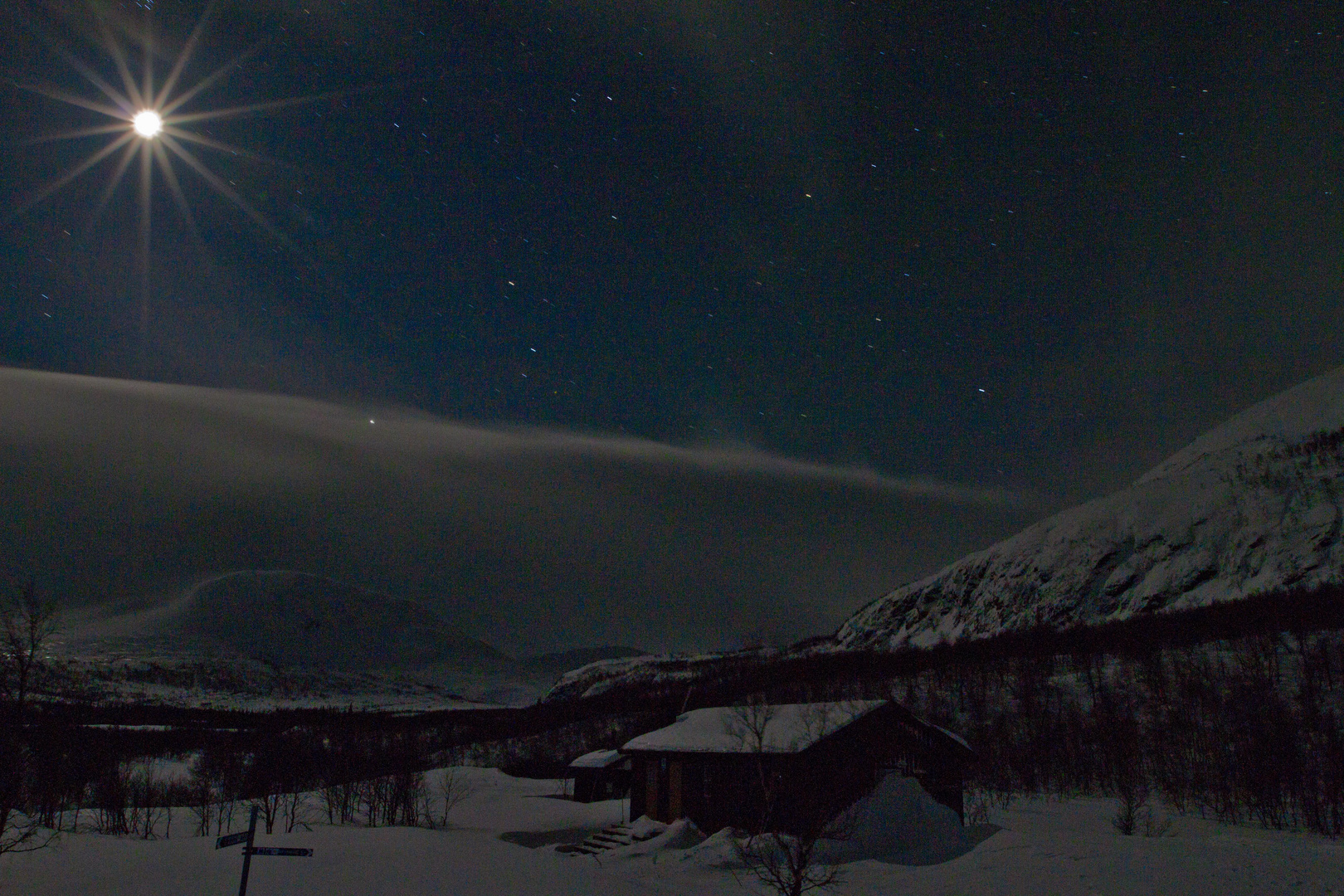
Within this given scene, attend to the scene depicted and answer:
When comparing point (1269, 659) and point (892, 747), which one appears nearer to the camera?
point (892, 747)

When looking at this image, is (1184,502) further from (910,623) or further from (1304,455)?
(910,623)

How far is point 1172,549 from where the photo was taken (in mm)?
123812

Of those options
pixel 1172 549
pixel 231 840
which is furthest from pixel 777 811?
pixel 1172 549

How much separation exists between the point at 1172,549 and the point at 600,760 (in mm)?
107849

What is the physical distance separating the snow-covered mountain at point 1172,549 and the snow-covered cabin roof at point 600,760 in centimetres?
8575

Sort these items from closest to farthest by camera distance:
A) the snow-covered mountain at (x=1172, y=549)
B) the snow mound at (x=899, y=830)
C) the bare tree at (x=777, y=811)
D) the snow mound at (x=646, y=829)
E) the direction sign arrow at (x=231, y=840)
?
the direction sign arrow at (x=231, y=840) < the bare tree at (x=777, y=811) < the snow mound at (x=899, y=830) < the snow mound at (x=646, y=829) < the snow-covered mountain at (x=1172, y=549)

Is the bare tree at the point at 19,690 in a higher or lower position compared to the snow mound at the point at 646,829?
higher

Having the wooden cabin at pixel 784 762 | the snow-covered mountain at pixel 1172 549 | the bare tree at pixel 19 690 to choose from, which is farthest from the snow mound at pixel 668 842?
the snow-covered mountain at pixel 1172 549

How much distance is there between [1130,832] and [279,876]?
32.6 meters

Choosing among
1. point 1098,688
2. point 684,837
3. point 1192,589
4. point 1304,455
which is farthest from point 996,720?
point 1304,455

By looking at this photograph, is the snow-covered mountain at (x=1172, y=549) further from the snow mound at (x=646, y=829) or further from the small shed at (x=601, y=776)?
the snow mound at (x=646, y=829)

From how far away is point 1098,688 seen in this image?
65.1m

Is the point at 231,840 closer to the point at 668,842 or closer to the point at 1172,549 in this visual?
the point at 668,842

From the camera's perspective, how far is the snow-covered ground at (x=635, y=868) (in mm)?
20750
